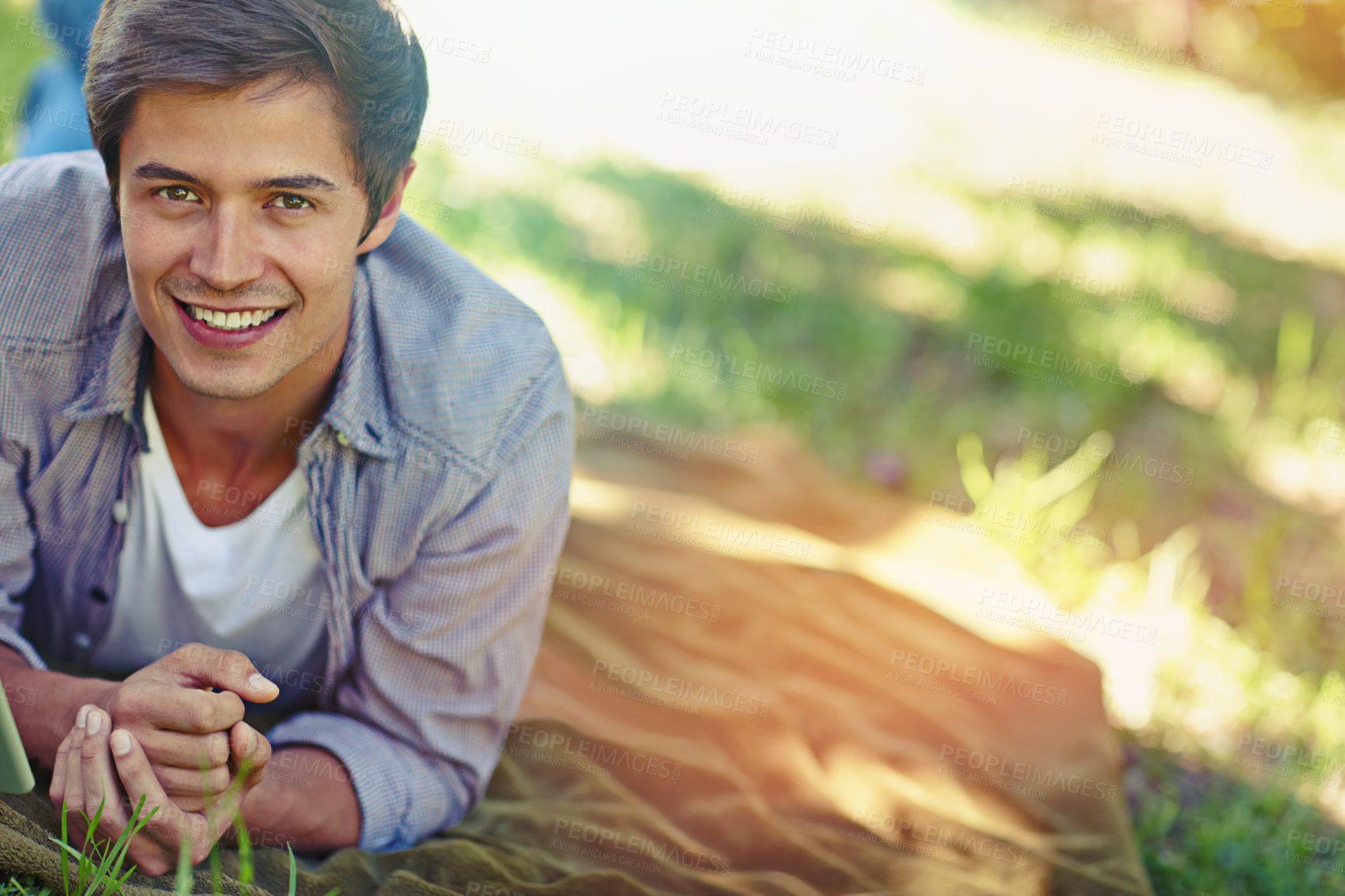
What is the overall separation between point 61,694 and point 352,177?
3.28ft

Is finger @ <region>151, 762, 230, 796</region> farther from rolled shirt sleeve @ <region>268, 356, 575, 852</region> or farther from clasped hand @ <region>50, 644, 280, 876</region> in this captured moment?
rolled shirt sleeve @ <region>268, 356, 575, 852</region>

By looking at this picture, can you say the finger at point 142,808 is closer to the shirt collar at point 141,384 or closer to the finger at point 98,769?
the finger at point 98,769

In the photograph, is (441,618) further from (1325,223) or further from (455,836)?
(1325,223)

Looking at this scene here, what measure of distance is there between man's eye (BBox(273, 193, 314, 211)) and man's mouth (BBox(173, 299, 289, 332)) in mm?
174

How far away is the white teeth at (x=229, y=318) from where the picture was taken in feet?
5.74

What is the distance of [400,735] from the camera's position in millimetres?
2023

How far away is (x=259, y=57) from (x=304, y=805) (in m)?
1.25

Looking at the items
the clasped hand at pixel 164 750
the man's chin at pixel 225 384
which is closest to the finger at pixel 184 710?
the clasped hand at pixel 164 750

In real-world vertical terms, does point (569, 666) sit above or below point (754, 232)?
below

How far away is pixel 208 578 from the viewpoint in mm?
2033

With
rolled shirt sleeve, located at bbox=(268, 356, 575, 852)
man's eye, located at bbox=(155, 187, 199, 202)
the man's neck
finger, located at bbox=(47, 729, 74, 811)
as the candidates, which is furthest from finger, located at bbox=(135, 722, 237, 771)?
man's eye, located at bbox=(155, 187, 199, 202)

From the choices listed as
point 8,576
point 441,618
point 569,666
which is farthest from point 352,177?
point 569,666

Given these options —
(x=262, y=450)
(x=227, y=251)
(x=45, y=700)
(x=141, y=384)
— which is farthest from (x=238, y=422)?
(x=45, y=700)

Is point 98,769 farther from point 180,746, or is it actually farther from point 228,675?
point 228,675
